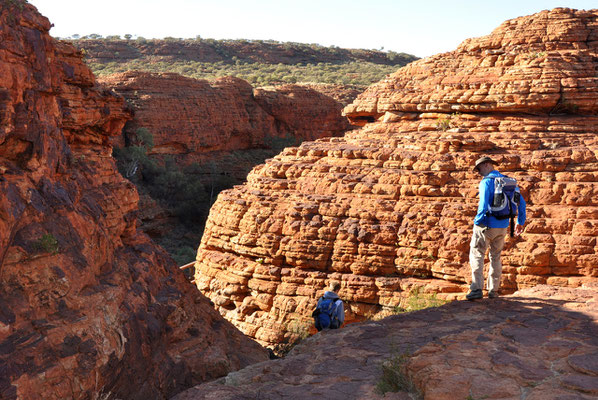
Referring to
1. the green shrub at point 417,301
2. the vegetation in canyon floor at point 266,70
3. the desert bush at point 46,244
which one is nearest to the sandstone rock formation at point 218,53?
the vegetation in canyon floor at point 266,70

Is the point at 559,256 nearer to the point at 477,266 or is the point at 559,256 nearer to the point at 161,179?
the point at 477,266

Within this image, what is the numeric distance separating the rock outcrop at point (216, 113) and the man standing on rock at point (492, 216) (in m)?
22.9

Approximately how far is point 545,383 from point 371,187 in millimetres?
7787

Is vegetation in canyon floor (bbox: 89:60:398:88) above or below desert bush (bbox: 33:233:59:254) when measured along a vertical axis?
above

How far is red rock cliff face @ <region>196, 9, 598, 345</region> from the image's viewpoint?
1017 cm

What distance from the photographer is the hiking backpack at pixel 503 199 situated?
611cm

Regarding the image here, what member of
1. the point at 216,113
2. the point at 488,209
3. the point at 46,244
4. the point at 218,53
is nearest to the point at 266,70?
the point at 218,53

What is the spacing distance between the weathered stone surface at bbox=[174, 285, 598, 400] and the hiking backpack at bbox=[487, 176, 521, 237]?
933 millimetres

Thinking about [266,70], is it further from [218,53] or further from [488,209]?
[488,209]

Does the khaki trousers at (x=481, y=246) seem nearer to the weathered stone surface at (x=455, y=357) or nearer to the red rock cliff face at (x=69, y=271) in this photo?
the weathered stone surface at (x=455, y=357)

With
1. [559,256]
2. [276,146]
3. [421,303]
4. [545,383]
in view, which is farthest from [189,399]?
[276,146]

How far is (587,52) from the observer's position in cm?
1255

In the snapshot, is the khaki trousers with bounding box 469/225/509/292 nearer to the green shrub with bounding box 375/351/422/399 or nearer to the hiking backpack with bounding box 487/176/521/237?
the hiking backpack with bounding box 487/176/521/237

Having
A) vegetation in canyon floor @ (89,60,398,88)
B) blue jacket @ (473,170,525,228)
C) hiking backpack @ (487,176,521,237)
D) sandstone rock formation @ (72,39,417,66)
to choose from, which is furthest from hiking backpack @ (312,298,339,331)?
Answer: sandstone rock formation @ (72,39,417,66)
